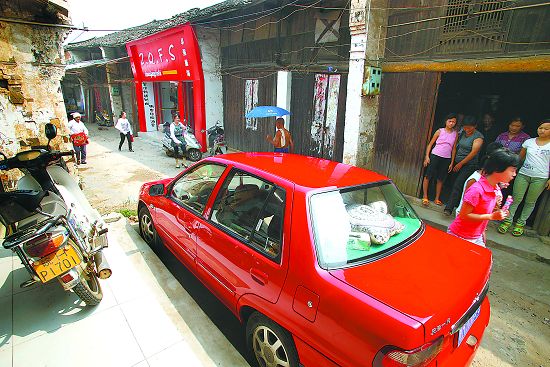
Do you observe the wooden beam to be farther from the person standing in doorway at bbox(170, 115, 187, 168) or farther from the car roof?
the person standing in doorway at bbox(170, 115, 187, 168)

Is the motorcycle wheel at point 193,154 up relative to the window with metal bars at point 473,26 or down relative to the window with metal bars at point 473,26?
down

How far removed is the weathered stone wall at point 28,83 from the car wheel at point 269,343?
480cm

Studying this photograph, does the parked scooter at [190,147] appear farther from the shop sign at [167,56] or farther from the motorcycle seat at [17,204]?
the motorcycle seat at [17,204]

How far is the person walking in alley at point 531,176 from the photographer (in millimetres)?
4266

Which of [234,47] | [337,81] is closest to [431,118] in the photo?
[337,81]

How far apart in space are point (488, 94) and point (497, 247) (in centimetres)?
428

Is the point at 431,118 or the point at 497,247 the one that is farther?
the point at 431,118

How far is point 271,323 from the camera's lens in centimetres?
214

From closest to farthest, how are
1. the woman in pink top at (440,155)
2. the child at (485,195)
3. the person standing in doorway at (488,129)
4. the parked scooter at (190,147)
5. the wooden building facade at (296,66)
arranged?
the child at (485,195)
the woman in pink top at (440,155)
the person standing in doorway at (488,129)
the wooden building facade at (296,66)
the parked scooter at (190,147)

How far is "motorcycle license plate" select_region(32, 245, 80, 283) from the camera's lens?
2309mm

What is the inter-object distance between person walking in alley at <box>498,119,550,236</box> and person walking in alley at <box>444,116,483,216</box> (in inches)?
26.3

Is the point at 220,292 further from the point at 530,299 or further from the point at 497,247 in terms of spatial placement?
the point at 497,247

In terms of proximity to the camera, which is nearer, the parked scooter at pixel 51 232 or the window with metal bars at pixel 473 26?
the parked scooter at pixel 51 232

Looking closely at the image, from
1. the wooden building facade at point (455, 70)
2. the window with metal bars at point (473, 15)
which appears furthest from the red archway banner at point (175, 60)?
the window with metal bars at point (473, 15)
